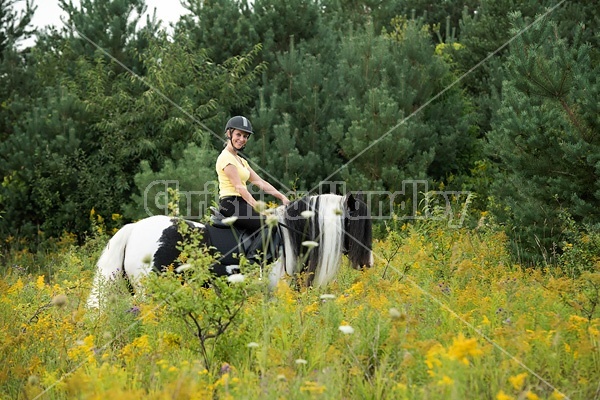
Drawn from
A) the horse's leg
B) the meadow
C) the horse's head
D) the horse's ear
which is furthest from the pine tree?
the horse's leg

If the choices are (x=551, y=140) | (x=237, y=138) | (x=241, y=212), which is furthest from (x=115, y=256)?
(x=551, y=140)

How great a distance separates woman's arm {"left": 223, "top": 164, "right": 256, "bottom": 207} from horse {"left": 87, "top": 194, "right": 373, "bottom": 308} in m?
0.29

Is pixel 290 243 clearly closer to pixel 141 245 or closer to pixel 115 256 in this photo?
pixel 141 245

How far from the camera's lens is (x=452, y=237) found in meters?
8.77

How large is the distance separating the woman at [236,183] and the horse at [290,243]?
0.56 feet

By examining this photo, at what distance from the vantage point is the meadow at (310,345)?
355 cm

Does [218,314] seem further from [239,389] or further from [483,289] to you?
[483,289]

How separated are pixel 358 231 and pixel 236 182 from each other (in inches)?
48.4

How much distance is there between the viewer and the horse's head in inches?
242

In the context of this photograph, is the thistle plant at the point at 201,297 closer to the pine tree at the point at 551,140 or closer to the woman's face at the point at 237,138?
the woman's face at the point at 237,138

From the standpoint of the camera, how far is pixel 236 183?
6.28 meters

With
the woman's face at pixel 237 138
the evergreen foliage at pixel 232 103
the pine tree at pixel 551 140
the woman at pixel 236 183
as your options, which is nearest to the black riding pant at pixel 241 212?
the woman at pixel 236 183

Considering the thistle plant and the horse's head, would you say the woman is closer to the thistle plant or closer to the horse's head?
the horse's head

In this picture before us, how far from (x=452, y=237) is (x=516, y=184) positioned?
46.1 inches
